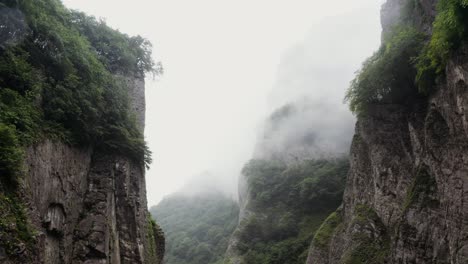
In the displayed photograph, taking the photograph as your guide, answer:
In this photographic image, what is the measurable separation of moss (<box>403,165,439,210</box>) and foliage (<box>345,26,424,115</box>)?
563 centimetres

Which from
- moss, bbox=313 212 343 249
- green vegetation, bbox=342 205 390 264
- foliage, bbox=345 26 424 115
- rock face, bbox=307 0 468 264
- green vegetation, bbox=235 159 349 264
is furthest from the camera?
green vegetation, bbox=235 159 349 264

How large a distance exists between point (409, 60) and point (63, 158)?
1696cm

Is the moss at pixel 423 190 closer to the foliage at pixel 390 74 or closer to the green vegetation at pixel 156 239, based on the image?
the foliage at pixel 390 74

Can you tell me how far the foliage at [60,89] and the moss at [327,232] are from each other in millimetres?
15740

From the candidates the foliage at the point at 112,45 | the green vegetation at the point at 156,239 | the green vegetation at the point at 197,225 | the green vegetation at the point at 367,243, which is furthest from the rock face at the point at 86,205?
the green vegetation at the point at 197,225

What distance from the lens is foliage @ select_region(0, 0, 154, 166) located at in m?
10.7

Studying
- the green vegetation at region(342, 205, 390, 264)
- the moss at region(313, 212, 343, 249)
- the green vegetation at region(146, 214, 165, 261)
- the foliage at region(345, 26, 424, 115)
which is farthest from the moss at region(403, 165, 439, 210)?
the green vegetation at region(146, 214, 165, 261)

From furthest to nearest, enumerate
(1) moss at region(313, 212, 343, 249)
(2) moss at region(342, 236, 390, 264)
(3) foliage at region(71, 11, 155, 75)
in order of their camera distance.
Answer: (1) moss at region(313, 212, 343, 249) → (3) foliage at region(71, 11, 155, 75) → (2) moss at region(342, 236, 390, 264)

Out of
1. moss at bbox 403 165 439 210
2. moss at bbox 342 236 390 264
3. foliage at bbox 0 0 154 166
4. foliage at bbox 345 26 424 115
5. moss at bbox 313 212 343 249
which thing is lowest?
moss at bbox 342 236 390 264

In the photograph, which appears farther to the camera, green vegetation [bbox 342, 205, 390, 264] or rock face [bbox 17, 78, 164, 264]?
green vegetation [bbox 342, 205, 390, 264]

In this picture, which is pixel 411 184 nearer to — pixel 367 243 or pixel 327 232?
pixel 367 243

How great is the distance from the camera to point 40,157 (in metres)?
10.6

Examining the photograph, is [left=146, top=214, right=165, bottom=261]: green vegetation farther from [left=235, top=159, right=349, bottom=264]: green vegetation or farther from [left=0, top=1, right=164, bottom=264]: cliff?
[left=235, top=159, right=349, bottom=264]: green vegetation

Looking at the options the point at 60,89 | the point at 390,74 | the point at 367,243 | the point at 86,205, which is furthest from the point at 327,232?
the point at 60,89
